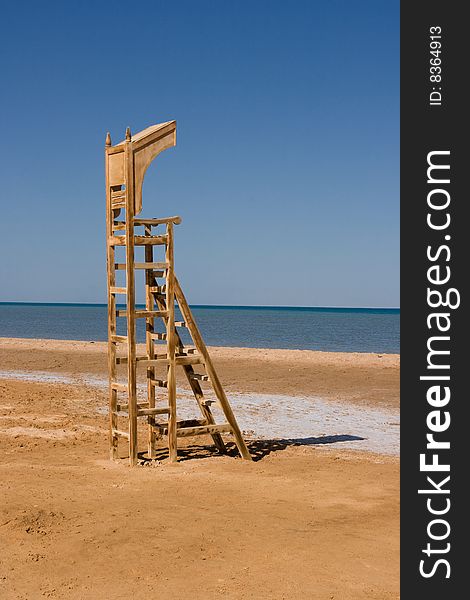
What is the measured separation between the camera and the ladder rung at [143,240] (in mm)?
11461

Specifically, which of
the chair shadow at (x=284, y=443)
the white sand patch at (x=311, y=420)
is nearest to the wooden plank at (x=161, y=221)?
the chair shadow at (x=284, y=443)

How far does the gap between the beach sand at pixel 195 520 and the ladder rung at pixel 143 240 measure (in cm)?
332

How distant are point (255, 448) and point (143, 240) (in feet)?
14.0

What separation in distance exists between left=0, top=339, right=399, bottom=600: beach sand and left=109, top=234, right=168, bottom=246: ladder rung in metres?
3.32

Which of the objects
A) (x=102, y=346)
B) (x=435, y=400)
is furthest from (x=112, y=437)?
(x=102, y=346)

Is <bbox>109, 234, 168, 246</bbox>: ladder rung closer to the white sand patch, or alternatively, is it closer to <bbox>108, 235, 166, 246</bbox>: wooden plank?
<bbox>108, 235, 166, 246</bbox>: wooden plank

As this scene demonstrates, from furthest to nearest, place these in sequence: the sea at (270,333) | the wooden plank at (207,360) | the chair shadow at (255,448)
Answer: the sea at (270,333)
the chair shadow at (255,448)
the wooden plank at (207,360)

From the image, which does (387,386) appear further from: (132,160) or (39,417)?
(132,160)

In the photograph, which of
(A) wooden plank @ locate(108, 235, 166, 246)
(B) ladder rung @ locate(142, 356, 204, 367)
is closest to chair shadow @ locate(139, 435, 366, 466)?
(B) ladder rung @ locate(142, 356, 204, 367)

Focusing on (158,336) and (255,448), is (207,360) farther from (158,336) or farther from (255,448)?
(255,448)

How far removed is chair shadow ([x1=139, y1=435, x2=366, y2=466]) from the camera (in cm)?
1234

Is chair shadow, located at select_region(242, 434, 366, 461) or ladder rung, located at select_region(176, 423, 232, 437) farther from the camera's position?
chair shadow, located at select_region(242, 434, 366, 461)

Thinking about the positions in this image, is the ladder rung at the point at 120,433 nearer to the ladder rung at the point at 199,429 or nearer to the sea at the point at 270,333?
the ladder rung at the point at 199,429

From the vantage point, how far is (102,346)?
118 ft
